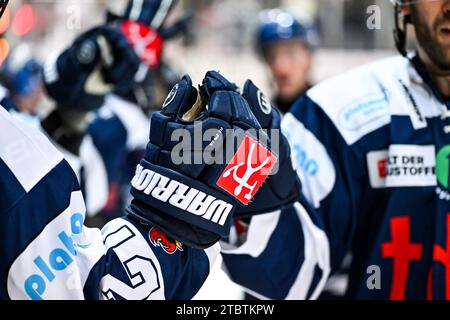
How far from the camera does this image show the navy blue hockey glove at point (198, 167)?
1.32m

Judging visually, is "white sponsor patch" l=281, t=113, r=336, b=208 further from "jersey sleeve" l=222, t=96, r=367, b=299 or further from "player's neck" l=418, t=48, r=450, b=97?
"player's neck" l=418, t=48, r=450, b=97

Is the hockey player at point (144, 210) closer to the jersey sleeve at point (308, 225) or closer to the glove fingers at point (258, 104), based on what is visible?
the glove fingers at point (258, 104)

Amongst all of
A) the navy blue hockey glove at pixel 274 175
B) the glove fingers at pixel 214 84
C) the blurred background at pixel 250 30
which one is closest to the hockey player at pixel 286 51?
the blurred background at pixel 250 30

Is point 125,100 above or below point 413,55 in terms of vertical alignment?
below

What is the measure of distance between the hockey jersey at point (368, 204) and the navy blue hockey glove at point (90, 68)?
2.70 feet

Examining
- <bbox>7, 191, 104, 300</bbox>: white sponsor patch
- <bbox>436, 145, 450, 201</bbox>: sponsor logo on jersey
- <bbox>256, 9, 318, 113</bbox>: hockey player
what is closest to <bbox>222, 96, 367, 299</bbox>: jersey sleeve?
<bbox>436, 145, 450, 201</bbox>: sponsor logo on jersey

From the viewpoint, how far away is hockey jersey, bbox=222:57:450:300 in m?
1.77

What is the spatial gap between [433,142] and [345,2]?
5996 mm

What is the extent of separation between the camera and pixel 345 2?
765cm

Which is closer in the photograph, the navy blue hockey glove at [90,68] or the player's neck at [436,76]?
the player's neck at [436,76]

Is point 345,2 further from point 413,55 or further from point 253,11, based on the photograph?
point 413,55

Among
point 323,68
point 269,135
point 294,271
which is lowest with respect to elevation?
point 323,68
